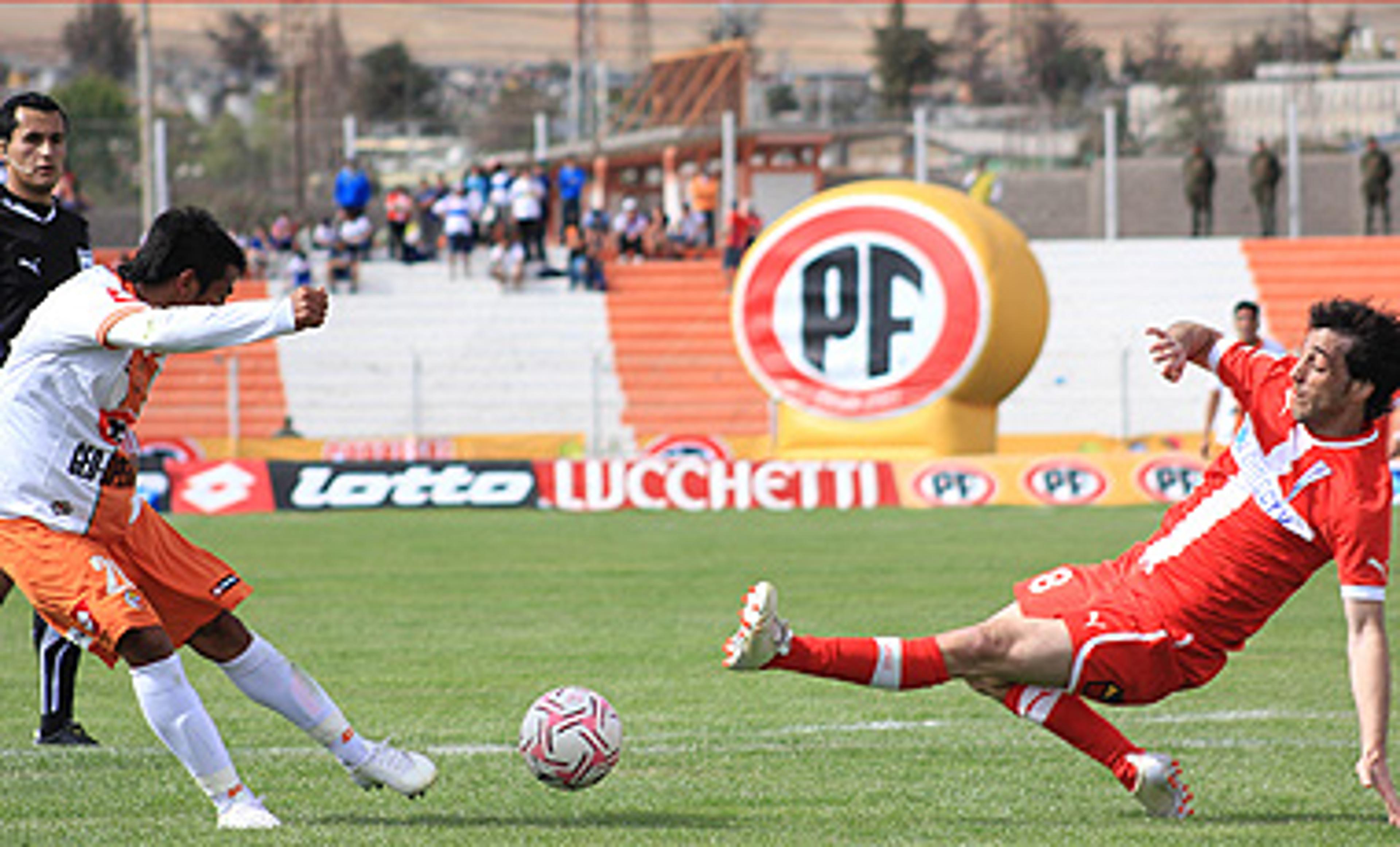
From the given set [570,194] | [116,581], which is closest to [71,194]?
[570,194]

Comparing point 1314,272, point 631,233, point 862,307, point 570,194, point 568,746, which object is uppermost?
point 570,194

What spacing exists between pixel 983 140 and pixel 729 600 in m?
52.5

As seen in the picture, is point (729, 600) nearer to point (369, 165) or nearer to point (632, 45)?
point (369, 165)

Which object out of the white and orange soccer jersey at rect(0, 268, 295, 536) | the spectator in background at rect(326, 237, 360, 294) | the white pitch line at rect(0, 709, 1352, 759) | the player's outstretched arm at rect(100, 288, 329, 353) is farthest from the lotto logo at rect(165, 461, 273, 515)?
the player's outstretched arm at rect(100, 288, 329, 353)

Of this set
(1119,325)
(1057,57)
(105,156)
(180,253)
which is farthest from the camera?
(1057,57)

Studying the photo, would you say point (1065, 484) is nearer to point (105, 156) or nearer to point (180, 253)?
point (180, 253)

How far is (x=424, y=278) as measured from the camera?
125ft

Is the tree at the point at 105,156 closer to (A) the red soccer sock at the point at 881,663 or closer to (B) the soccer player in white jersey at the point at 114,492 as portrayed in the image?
(B) the soccer player in white jersey at the point at 114,492

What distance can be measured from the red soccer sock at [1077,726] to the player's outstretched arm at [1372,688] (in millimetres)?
861

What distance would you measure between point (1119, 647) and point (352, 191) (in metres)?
30.7

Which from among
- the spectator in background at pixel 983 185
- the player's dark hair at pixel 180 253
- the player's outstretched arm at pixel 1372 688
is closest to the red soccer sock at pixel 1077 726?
the player's outstretched arm at pixel 1372 688

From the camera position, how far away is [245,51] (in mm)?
116688

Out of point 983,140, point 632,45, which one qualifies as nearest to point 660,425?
point 983,140

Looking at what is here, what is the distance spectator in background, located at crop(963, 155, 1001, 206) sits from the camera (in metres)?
41.1
